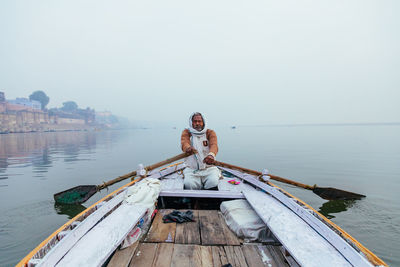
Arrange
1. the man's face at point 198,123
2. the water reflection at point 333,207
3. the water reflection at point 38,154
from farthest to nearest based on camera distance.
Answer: the water reflection at point 38,154, the water reflection at point 333,207, the man's face at point 198,123

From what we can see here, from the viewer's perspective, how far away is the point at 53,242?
2486mm

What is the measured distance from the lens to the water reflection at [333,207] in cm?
669

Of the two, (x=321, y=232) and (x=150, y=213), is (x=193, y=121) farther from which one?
(x=321, y=232)

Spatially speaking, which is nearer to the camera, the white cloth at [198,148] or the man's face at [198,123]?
the white cloth at [198,148]

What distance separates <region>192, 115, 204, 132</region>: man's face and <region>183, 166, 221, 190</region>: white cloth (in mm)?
1154

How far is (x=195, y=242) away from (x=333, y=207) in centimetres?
678

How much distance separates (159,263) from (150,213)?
45.2 inches

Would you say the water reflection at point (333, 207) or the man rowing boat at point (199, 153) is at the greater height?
the man rowing boat at point (199, 153)

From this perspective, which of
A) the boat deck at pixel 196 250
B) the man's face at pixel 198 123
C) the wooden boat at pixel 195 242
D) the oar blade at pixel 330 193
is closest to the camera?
the wooden boat at pixel 195 242

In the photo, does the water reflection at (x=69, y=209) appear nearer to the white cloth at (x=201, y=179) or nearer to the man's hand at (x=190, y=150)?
the white cloth at (x=201, y=179)

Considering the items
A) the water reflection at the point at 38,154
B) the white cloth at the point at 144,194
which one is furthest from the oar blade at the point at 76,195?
the water reflection at the point at 38,154

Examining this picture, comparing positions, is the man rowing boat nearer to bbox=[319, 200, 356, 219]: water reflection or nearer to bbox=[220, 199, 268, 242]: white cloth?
bbox=[220, 199, 268, 242]: white cloth

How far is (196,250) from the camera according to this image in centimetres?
266

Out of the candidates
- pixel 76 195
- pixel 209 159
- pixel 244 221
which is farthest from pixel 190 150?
pixel 76 195
